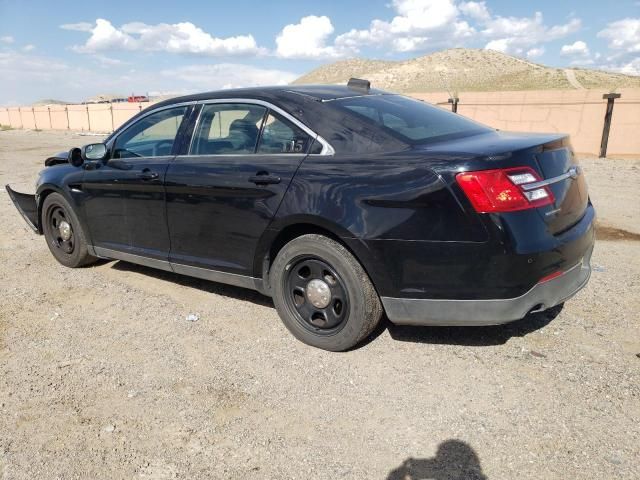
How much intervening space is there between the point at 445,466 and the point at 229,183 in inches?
89.1

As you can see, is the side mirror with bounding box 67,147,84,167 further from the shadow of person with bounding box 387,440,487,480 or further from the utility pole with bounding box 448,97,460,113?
the utility pole with bounding box 448,97,460,113

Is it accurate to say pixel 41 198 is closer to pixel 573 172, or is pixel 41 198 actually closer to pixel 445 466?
pixel 445 466

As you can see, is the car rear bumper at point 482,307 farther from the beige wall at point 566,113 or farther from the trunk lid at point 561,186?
the beige wall at point 566,113

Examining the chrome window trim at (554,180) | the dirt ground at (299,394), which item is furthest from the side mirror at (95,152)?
the chrome window trim at (554,180)

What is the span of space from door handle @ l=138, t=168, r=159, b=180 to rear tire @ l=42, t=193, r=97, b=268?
3.95 feet

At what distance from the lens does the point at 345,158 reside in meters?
3.28

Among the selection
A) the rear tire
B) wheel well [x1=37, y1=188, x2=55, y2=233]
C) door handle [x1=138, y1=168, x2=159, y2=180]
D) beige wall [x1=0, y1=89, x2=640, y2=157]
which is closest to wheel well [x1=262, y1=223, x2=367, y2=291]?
door handle [x1=138, y1=168, x2=159, y2=180]

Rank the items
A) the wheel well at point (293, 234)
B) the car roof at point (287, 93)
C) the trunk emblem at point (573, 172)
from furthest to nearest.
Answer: the car roof at point (287, 93)
the wheel well at point (293, 234)
the trunk emblem at point (573, 172)

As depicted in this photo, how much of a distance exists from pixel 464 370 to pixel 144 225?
2764mm

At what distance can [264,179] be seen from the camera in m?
3.57

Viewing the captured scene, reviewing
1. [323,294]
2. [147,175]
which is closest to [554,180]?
[323,294]

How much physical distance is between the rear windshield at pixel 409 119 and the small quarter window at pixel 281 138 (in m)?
0.33

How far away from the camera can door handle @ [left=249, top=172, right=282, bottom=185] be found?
3.52 meters

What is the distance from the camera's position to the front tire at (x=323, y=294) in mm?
3287
